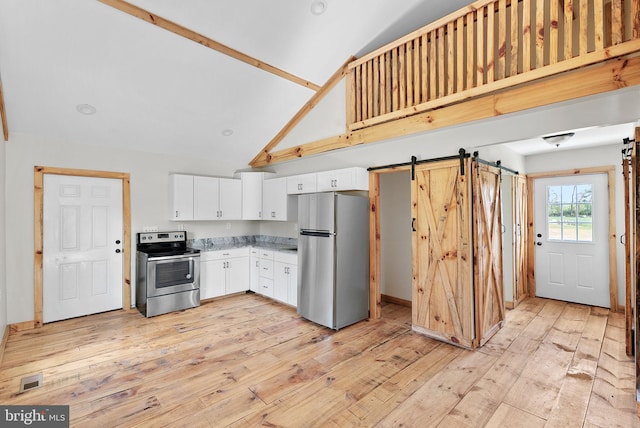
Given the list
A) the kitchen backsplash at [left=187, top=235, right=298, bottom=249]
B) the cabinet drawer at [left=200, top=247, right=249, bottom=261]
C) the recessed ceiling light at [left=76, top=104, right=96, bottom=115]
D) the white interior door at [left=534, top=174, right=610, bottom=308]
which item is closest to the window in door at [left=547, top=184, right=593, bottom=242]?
the white interior door at [left=534, top=174, right=610, bottom=308]

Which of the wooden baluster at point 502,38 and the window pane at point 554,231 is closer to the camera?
the wooden baluster at point 502,38

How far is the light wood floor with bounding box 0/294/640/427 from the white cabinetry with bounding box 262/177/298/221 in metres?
1.80

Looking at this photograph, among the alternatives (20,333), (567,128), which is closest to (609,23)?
(567,128)

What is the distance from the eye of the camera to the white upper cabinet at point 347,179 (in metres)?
4.05

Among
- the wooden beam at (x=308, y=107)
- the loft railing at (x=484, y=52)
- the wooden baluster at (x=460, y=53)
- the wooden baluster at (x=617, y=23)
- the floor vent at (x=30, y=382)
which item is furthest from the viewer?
the wooden beam at (x=308, y=107)

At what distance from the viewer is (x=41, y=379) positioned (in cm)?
265

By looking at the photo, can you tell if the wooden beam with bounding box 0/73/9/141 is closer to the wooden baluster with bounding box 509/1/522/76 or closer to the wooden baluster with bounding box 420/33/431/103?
the wooden baluster with bounding box 420/33/431/103

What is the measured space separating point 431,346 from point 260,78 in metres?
3.77

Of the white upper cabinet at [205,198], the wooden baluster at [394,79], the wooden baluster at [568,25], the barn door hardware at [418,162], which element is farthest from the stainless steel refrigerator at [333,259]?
the wooden baluster at [568,25]

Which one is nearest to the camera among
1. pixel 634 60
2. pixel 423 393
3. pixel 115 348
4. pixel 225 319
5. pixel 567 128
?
pixel 634 60

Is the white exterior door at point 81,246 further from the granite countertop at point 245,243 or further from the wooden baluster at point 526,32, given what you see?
the wooden baluster at point 526,32

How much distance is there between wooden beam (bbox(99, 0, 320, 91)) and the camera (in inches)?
105

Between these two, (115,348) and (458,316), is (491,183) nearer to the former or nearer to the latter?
(458,316)

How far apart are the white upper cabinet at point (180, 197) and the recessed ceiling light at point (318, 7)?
3.08 meters
